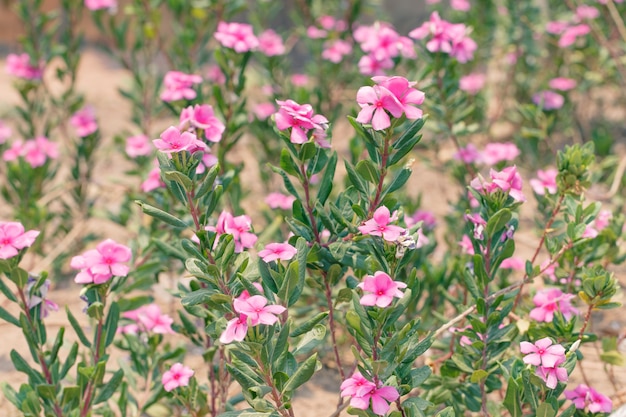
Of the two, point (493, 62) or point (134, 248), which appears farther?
point (493, 62)

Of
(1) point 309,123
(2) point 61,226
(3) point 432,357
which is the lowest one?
(2) point 61,226

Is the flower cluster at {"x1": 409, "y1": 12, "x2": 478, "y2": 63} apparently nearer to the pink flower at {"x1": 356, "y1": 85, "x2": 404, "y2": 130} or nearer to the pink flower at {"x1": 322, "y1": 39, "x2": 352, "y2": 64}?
the pink flower at {"x1": 356, "y1": 85, "x2": 404, "y2": 130}

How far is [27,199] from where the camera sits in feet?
12.9

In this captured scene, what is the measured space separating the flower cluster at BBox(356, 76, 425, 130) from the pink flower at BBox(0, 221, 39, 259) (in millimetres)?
1008

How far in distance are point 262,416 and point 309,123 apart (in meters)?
0.76

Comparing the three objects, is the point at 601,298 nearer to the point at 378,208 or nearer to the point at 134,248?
the point at 378,208

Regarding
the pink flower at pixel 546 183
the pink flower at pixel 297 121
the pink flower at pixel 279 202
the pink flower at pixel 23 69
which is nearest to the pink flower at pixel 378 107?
the pink flower at pixel 297 121

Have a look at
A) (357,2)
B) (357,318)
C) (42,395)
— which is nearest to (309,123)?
(357,318)

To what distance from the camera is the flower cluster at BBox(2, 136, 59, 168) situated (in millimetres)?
3977

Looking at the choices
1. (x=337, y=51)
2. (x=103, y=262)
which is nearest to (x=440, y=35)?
(x=337, y=51)

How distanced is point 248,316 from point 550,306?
118 centimetres

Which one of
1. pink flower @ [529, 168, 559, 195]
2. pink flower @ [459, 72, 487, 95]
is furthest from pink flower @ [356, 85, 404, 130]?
pink flower @ [459, 72, 487, 95]

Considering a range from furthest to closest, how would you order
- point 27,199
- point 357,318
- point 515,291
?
point 27,199 → point 515,291 → point 357,318

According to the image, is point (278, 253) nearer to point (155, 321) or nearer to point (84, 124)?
point (155, 321)
